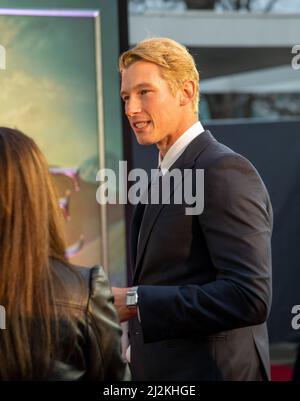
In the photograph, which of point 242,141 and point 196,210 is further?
point 242,141

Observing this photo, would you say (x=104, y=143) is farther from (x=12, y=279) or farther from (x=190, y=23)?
(x=12, y=279)

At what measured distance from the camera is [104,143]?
423 cm

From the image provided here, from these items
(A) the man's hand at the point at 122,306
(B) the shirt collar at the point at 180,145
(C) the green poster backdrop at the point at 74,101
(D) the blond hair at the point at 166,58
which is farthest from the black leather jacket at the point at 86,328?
(C) the green poster backdrop at the point at 74,101

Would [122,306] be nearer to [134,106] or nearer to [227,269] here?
[227,269]

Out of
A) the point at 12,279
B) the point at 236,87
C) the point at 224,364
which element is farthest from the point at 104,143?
the point at 236,87

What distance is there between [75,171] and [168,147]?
211 cm

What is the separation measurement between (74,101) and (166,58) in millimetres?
2175

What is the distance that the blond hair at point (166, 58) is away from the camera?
2082 millimetres

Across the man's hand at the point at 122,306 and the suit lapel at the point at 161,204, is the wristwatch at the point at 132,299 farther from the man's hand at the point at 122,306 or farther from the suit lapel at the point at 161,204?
the suit lapel at the point at 161,204

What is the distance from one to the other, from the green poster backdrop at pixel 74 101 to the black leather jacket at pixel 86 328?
262 cm

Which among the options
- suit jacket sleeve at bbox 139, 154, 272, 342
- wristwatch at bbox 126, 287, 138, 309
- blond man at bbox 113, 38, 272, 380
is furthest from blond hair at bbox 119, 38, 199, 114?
wristwatch at bbox 126, 287, 138, 309

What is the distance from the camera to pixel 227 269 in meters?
1.90

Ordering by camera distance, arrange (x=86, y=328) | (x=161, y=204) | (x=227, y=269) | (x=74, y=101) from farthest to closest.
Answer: (x=74, y=101)
(x=161, y=204)
(x=227, y=269)
(x=86, y=328)

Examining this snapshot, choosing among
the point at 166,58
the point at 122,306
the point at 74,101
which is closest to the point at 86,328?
the point at 122,306
